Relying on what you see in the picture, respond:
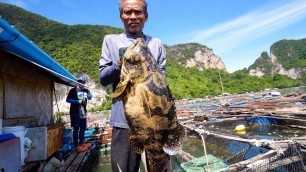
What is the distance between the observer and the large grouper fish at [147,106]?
1.94m

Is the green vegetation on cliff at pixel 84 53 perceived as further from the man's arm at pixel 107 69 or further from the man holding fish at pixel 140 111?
the man holding fish at pixel 140 111

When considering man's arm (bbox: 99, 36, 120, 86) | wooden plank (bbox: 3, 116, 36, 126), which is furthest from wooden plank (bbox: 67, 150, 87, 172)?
man's arm (bbox: 99, 36, 120, 86)

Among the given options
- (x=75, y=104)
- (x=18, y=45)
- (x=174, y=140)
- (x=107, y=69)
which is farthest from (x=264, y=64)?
(x=107, y=69)

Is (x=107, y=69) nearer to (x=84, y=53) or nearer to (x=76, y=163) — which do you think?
(x=76, y=163)

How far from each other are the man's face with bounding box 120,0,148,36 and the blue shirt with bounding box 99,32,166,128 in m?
0.10

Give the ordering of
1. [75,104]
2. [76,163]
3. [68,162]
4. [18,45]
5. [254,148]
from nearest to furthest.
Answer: [18,45]
[76,163]
[68,162]
[254,148]
[75,104]

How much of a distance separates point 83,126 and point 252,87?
313ft

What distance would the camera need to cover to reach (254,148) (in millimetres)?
7750

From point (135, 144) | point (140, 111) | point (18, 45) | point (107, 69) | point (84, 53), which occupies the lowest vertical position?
point (135, 144)

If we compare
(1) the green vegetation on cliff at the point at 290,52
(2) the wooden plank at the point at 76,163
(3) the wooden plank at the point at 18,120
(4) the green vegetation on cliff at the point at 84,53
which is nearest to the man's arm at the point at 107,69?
(3) the wooden plank at the point at 18,120

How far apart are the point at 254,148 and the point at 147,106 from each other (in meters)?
6.88

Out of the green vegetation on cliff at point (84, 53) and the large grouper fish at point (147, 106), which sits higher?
the green vegetation on cliff at point (84, 53)

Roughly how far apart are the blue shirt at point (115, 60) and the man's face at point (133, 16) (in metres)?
0.10

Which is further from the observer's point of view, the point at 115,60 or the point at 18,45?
the point at 18,45
